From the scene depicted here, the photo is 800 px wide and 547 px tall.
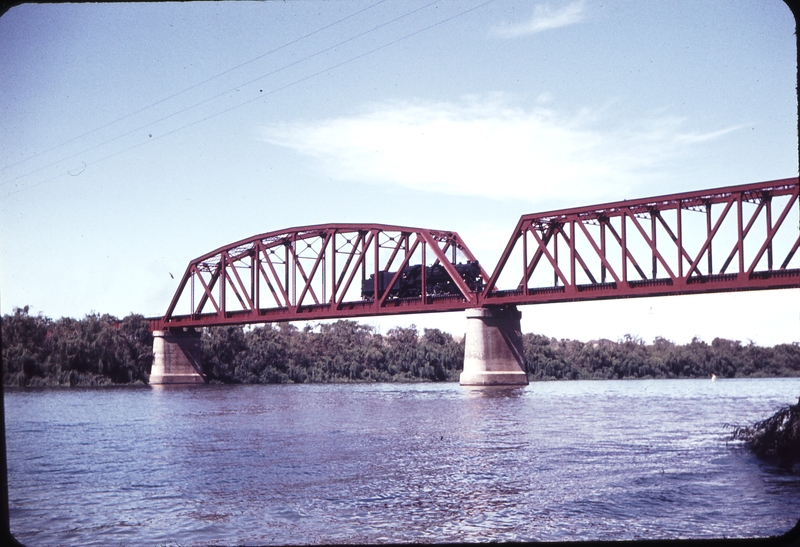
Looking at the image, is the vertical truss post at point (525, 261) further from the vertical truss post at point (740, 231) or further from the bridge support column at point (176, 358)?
the bridge support column at point (176, 358)

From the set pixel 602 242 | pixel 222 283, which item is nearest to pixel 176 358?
pixel 222 283

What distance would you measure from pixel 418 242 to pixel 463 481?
2451 inches

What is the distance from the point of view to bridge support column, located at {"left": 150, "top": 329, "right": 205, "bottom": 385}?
311ft

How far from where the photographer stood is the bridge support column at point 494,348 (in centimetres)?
6969

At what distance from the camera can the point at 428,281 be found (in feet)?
257

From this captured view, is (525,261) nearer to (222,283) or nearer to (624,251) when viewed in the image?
(624,251)

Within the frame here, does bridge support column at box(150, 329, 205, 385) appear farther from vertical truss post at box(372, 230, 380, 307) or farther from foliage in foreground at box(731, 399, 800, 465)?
foliage in foreground at box(731, 399, 800, 465)

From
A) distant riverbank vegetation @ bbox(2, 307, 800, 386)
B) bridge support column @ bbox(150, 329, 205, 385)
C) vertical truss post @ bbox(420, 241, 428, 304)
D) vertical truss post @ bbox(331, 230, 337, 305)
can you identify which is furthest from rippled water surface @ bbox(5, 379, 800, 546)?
distant riverbank vegetation @ bbox(2, 307, 800, 386)

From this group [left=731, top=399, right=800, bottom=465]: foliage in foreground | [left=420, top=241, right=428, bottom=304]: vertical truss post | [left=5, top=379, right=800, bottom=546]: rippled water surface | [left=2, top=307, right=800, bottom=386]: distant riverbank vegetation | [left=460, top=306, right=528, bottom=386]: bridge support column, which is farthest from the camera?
[left=2, top=307, right=800, bottom=386]: distant riverbank vegetation

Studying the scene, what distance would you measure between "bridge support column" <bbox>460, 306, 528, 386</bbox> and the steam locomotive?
3814mm

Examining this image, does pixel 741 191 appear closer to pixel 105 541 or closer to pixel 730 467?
pixel 730 467

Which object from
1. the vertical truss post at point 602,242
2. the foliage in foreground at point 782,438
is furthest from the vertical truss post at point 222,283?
the foliage in foreground at point 782,438

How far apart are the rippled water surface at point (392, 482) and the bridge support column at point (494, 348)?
33.0 m

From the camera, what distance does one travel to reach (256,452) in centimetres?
2548
